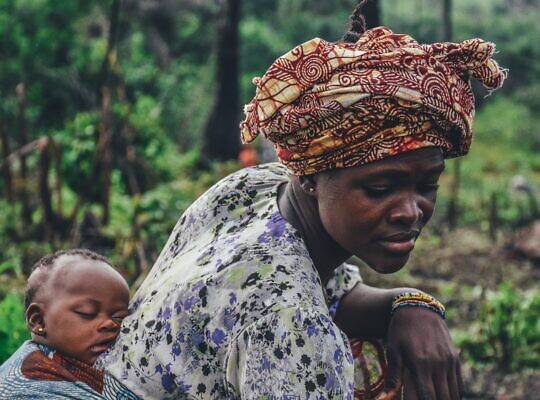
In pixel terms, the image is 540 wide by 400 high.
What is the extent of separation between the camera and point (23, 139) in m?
6.82

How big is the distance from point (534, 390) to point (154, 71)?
1205cm

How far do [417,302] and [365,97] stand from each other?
2.57 feet

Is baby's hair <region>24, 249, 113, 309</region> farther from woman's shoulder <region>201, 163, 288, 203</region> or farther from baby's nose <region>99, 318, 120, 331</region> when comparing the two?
woman's shoulder <region>201, 163, 288, 203</region>

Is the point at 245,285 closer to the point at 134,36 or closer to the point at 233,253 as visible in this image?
the point at 233,253

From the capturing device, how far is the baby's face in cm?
216

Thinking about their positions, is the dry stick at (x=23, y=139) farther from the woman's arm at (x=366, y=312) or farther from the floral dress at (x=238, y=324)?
the floral dress at (x=238, y=324)

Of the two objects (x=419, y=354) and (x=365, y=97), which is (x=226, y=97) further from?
(x=365, y=97)

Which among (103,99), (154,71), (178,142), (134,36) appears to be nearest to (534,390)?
(103,99)

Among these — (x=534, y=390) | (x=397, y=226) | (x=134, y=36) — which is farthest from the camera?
(x=134, y=36)

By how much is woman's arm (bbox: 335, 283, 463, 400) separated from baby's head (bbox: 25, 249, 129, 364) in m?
0.76

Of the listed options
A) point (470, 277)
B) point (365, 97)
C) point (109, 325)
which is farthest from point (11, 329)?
point (470, 277)

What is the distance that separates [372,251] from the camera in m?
2.02

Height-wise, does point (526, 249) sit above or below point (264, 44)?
below

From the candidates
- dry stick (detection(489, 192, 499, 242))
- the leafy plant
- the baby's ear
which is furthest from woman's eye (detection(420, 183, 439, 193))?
dry stick (detection(489, 192, 499, 242))
